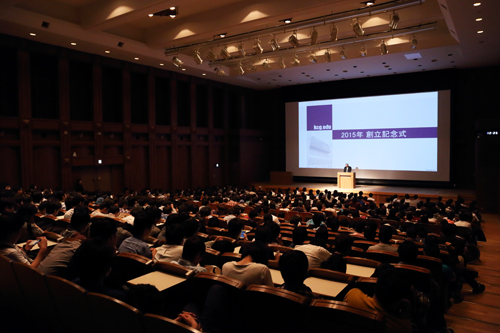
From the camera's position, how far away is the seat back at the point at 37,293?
2.23 meters

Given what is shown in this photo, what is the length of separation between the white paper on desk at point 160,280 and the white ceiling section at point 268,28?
230 inches

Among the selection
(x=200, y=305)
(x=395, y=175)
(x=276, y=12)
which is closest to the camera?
(x=200, y=305)

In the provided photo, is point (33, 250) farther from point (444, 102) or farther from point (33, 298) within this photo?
point (444, 102)

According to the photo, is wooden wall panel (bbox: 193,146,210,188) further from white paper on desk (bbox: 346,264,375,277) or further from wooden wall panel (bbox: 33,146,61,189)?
white paper on desk (bbox: 346,264,375,277)

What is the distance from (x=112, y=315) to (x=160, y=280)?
1.63 feet

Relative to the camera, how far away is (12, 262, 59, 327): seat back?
7.33ft

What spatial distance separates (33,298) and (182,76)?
1161 centimetres

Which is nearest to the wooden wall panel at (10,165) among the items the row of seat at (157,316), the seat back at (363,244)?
the row of seat at (157,316)

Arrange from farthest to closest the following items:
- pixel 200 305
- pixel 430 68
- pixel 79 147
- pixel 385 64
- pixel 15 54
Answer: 1. pixel 430 68
2. pixel 385 64
3. pixel 79 147
4. pixel 15 54
5. pixel 200 305

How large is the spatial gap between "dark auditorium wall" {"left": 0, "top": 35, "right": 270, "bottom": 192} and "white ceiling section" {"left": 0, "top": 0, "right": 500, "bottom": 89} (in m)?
0.83

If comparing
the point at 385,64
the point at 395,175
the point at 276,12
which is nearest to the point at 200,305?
the point at 276,12

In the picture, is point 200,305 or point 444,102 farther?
point 444,102

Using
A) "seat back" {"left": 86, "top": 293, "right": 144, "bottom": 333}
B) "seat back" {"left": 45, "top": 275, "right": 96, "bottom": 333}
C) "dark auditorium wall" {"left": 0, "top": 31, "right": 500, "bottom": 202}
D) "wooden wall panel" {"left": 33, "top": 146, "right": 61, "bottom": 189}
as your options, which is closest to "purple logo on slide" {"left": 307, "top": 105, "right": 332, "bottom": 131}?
"dark auditorium wall" {"left": 0, "top": 31, "right": 500, "bottom": 202}

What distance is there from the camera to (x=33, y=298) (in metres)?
2.38
